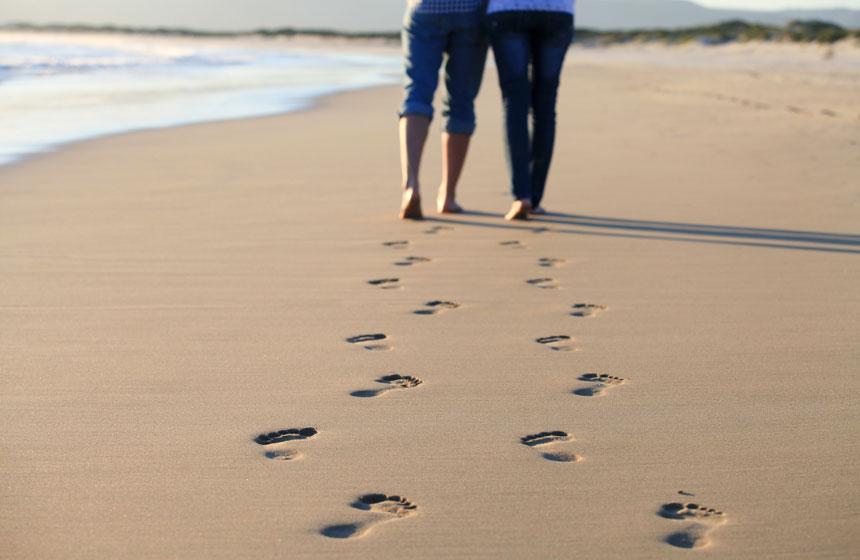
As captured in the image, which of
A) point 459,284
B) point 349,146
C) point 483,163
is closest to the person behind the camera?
point 459,284

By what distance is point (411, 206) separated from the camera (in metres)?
4.05

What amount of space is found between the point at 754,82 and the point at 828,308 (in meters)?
11.6

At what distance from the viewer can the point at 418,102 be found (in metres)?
4.20

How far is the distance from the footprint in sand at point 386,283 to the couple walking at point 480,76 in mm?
1023

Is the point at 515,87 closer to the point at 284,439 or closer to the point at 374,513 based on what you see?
the point at 284,439

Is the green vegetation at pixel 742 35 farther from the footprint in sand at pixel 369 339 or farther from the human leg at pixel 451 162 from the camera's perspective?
the footprint in sand at pixel 369 339

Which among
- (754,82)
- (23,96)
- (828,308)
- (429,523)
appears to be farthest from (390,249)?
(754,82)

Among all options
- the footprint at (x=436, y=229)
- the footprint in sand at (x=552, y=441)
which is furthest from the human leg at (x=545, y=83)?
the footprint in sand at (x=552, y=441)

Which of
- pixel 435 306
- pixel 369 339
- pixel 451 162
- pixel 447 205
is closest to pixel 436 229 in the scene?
pixel 447 205

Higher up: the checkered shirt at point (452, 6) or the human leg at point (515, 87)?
the checkered shirt at point (452, 6)

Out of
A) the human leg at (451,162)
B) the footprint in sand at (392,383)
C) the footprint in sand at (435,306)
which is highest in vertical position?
the human leg at (451,162)

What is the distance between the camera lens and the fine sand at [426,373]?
1540 mm

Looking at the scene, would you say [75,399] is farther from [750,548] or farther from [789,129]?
[789,129]

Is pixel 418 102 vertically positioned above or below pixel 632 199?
above
